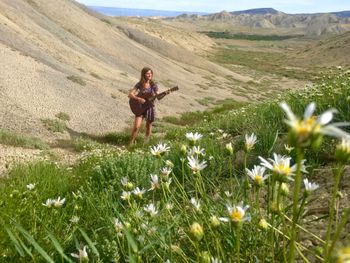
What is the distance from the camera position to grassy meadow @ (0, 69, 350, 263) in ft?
6.14

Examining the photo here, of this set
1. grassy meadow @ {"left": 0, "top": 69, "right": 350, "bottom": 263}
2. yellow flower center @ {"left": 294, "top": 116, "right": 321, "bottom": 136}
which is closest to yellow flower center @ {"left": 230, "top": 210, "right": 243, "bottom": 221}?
grassy meadow @ {"left": 0, "top": 69, "right": 350, "bottom": 263}

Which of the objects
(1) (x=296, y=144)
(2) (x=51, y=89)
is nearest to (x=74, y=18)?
(2) (x=51, y=89)

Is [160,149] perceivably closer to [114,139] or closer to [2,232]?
[2,232]

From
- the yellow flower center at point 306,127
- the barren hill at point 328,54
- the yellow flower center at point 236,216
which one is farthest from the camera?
the barren hill at point 328,54

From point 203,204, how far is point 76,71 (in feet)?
80.9

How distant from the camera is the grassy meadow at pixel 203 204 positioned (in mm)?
1871

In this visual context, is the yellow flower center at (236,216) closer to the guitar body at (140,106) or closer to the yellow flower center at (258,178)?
the yellow flower center at (258,178)

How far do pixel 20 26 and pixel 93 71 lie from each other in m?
6.38

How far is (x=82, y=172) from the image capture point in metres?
6.63

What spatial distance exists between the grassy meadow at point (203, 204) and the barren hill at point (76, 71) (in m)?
10.1

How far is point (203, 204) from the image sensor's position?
9.64 feet

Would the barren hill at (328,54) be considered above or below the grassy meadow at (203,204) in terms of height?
below

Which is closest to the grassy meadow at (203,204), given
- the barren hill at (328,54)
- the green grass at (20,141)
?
the green grass at (20,141)

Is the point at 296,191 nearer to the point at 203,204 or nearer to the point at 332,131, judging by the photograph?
the point at 332,131
